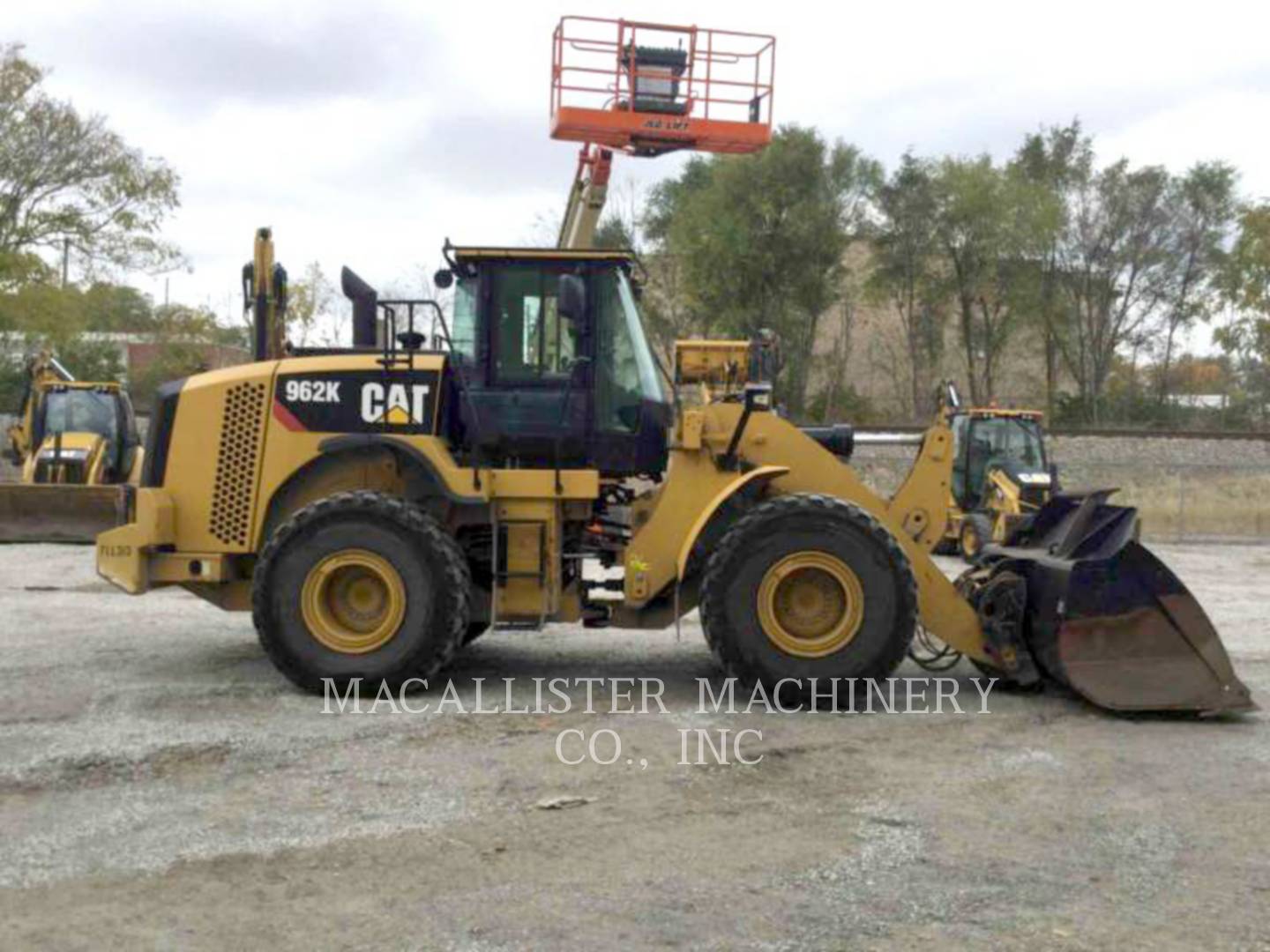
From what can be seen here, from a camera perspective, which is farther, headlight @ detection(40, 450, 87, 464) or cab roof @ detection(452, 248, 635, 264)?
headlight @ detection(40, 450, 87, 464)

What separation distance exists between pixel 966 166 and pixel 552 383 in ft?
114

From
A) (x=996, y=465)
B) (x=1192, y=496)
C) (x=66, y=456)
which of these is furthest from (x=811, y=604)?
(x=1192, y=496)

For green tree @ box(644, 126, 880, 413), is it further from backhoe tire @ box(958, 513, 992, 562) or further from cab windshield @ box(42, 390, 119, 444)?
cab windshield @ box(42, 390, 119, 444)

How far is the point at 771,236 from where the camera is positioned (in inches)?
1454

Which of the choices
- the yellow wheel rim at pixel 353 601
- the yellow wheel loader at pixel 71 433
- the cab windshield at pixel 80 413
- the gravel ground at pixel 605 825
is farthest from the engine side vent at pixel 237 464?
the cab windshield at pixel 80 413

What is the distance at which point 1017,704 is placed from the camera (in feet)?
24.6

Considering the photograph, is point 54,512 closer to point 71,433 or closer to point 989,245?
point 71,433

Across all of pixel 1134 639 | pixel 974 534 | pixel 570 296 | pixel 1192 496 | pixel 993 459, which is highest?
pixel 570 296

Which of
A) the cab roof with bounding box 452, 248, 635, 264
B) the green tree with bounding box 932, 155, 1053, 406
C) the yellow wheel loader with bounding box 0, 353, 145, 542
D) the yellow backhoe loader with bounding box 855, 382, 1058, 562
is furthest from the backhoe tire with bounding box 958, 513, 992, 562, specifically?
the green tree with bounding box 932, 155, 1053, 406

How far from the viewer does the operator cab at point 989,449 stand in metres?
20.1

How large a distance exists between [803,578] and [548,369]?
2.01 metres

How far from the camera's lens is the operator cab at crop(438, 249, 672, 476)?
7887mm

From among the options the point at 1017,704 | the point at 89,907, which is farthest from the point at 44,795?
the point at 1017,704

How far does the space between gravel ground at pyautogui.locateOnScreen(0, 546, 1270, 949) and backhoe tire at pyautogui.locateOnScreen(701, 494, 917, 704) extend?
1.02 ft
